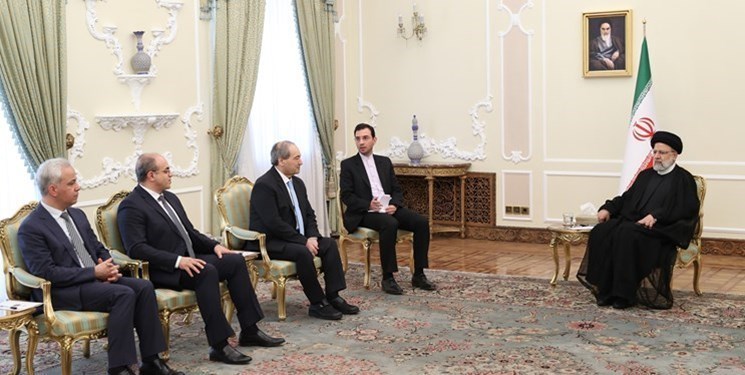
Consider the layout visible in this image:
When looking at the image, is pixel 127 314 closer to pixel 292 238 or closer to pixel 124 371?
pixel 124 371

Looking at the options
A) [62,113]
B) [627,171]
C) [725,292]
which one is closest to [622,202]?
[725,292]

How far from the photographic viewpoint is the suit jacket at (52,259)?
4.80 meters

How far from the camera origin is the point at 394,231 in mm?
7219

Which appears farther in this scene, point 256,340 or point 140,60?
point 140,60

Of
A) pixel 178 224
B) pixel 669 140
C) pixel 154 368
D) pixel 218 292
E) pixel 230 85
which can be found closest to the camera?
pixel 154 368

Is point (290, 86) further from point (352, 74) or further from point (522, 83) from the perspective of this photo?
point (522, 83)

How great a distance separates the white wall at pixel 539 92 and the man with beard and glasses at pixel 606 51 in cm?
13

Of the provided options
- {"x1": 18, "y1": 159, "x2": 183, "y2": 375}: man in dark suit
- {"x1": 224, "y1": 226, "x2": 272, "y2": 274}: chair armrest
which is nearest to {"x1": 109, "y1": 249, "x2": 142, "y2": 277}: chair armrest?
{"x1": 18, "y1": 159, "x2": 183, "y2": 375}: man in dark suit

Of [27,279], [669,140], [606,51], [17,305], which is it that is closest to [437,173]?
[606,51]

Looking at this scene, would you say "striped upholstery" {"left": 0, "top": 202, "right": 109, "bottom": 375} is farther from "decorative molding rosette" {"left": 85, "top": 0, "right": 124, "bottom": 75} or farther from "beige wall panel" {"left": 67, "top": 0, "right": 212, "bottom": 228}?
"decorative molding rosette" {"left": 85, "top": 0, "right": 124, "bottom": 75}

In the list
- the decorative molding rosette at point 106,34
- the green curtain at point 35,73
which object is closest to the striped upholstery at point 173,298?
the green curtain at point 35,73

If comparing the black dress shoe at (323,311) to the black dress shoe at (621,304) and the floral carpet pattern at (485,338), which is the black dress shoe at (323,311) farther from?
the black dress shoe at (621,304)

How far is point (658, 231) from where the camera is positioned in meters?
6.58

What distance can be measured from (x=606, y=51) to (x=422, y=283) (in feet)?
11.0
